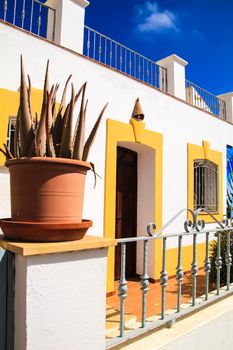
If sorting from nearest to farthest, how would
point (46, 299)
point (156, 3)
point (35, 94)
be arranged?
1. point (46, 299)
2. point (35, 94)
3. point (156, 3)

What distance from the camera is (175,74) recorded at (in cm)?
666

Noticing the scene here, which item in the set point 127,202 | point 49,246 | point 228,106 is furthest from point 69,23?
point 228,106

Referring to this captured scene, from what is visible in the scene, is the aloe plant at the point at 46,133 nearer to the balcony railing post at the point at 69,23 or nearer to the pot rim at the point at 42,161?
the pot rim at the point at 42,161

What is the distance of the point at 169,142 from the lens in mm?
6234

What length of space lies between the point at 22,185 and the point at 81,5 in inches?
165

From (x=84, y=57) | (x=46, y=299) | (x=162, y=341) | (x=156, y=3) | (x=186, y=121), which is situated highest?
(x=156, y=3)

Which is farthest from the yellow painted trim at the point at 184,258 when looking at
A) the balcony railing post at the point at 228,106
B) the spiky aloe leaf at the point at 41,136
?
the spiky aloe leaf at the point at 41,136

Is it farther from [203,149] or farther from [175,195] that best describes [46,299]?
[203,149]

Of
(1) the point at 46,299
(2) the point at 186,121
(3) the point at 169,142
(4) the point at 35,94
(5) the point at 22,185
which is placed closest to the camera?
(1) the point at 46,299

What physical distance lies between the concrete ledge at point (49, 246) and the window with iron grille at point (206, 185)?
548cm

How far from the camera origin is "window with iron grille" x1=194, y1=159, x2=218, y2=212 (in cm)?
699

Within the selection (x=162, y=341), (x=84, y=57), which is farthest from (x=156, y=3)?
(x=162, y=341)

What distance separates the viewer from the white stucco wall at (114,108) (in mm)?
3961

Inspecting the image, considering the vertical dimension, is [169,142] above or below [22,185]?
above
